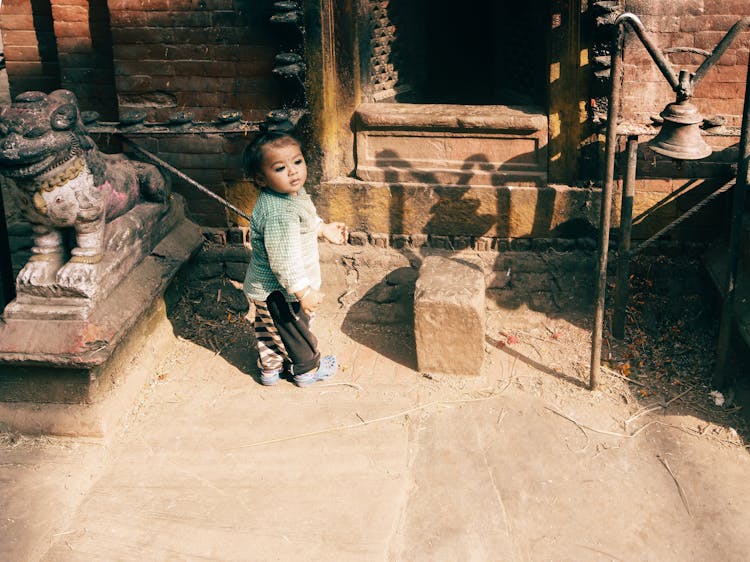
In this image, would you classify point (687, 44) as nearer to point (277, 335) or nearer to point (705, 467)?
point (705, 467)

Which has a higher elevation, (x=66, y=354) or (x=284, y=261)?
(x=284, y=261)

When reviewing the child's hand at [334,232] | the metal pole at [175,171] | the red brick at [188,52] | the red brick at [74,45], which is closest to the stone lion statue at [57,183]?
the metal pole at [175,171]

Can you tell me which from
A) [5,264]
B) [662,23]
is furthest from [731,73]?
[5,264]

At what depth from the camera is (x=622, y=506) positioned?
3971mm

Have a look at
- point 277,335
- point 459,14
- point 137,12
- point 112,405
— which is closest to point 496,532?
point 277,335

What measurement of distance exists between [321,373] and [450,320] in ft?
2.92

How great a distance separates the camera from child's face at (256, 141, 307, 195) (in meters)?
4.55

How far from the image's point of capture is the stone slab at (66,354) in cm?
439

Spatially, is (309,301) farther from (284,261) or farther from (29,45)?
(29,45)

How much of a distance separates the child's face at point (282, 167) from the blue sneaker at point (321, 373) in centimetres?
118

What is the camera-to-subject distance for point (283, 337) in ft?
16.3

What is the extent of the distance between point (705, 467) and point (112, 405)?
3.27 metres

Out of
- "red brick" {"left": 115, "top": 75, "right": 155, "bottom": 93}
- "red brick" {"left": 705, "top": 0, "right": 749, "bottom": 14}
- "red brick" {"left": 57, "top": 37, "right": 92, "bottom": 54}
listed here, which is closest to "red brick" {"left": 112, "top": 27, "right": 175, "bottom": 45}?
"red brick" {"left": 115, "top": 75, "right": 155, "bottom": 93}

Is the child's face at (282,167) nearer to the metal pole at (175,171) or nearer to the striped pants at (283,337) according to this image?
the striped pants at (283,337)
